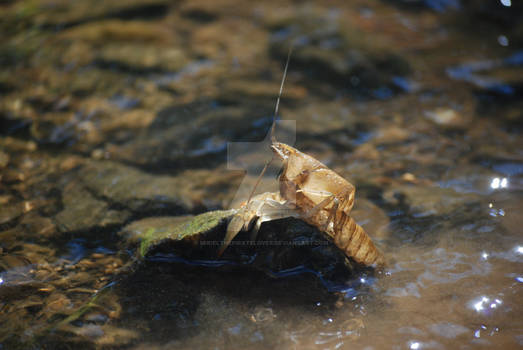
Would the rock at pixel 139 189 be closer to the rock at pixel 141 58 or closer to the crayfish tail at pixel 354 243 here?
the crayfish tail at pixel 354 243

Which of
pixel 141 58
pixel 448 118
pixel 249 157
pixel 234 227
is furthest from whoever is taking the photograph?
pixel 141 58

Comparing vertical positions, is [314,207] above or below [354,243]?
above

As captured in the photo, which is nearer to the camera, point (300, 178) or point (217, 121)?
point (300, 178)

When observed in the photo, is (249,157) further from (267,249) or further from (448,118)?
(448,118)

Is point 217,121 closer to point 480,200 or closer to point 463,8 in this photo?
point 480,200

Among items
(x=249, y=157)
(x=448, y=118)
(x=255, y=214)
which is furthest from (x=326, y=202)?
(x=448, y=118)

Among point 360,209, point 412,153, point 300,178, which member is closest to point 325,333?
point 300,178
